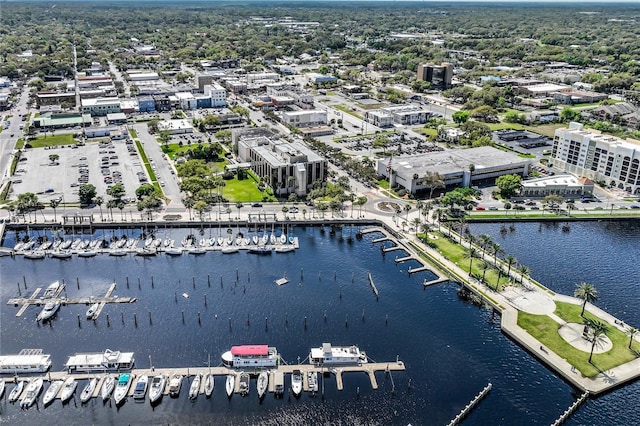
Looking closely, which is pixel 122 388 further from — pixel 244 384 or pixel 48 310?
pixel 48 310

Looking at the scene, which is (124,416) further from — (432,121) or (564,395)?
(432,121)

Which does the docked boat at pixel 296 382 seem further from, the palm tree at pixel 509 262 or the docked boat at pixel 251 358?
the palm tree at pixel 509 262

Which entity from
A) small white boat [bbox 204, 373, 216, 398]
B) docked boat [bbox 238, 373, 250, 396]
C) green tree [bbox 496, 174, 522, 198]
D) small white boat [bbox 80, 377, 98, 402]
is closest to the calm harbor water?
small white boat [bbox 80, 377, 98, 402]

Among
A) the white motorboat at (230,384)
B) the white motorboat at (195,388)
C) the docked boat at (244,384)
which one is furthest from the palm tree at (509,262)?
the white motorboat at (195,388)

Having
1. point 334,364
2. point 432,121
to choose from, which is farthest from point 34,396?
point 432,121

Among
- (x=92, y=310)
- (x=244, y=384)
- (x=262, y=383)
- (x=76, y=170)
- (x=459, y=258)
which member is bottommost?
(x=244, y=384)

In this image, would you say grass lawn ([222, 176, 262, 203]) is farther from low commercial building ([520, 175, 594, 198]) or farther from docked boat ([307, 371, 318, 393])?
low commercial building ([520, 175, 594, 198])

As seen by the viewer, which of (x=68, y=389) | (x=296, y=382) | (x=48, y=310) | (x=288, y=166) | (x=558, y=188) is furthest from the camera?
(x=558, y=188)

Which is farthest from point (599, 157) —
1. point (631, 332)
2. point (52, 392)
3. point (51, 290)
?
point (52, 392)

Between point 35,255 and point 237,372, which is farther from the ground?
point 35,255
